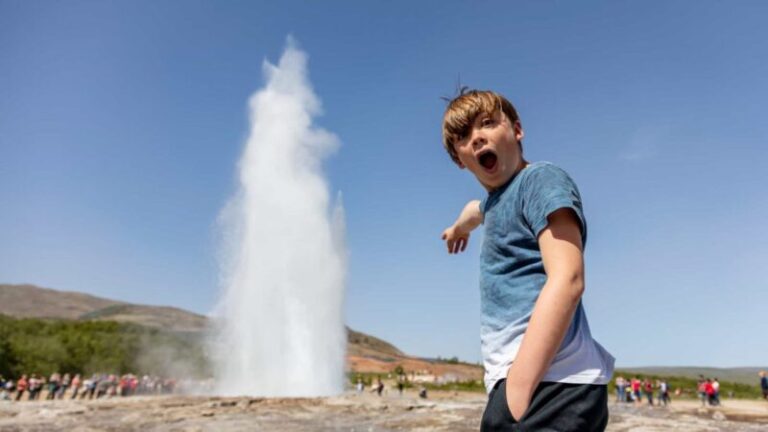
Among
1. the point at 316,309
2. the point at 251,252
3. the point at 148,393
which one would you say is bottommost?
the point at 148,393

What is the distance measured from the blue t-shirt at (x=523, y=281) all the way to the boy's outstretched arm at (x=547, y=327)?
0.34ft

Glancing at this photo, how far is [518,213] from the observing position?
4.61 feet

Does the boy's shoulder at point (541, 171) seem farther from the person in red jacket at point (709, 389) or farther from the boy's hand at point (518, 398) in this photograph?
the person in red jacket at point (709, 389)

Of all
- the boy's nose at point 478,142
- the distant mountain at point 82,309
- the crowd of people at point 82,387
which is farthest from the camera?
the distant mountain at point 82,309

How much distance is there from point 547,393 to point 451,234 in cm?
107

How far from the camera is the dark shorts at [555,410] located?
1.19m

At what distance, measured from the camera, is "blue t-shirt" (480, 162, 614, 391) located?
1.28m

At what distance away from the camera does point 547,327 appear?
46.0 inches

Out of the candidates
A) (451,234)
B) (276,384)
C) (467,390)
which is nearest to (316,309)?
(276,384)

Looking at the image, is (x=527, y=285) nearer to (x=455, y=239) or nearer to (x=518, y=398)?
(x=518, y=398)

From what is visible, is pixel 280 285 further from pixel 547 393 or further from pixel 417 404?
pixel 547 393

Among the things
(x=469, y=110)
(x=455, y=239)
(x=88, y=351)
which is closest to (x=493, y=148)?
(x=469, y=110)

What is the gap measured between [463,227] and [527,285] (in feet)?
2.61

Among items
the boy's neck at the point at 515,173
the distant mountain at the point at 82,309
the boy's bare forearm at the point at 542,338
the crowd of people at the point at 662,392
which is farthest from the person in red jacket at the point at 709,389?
the distant mountain at the point at 82,309
